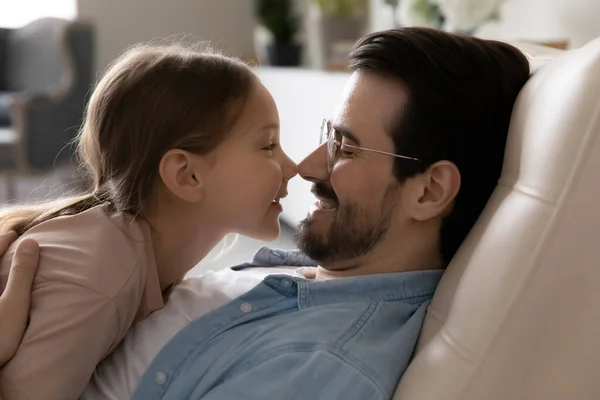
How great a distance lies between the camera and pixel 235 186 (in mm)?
1367

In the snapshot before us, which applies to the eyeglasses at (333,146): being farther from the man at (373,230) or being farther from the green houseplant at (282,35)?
the green houseplant at (282,35)

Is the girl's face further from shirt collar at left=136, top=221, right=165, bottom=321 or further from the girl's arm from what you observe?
the girl's arm

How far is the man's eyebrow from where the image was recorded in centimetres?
128

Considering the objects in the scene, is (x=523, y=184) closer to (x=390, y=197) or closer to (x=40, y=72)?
(x=390, y=197)

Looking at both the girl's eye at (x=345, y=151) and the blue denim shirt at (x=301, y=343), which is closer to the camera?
the blue denim shirt at (x=301, y=343)

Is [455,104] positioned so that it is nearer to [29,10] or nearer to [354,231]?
[354,231]

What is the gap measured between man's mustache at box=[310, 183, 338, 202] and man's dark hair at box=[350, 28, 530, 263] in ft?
0.44

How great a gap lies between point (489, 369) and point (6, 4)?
222 inches

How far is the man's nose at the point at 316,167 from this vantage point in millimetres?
1357

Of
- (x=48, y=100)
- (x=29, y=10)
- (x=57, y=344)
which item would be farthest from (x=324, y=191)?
(x=29, y=10)

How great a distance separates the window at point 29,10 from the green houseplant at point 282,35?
160 cm

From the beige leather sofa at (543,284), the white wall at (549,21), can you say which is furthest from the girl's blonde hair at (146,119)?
the white wall at (549,21)

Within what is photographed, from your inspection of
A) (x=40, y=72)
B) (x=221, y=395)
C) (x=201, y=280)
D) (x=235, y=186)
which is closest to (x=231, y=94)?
(x=235, y=186)

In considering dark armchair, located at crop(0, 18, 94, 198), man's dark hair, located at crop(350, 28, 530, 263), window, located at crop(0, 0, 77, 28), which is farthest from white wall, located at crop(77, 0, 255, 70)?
man's dark hair, located at crop(350, 28, 530, 263)
